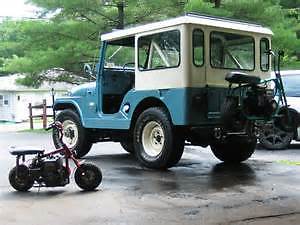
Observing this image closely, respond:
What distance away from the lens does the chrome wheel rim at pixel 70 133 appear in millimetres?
12117

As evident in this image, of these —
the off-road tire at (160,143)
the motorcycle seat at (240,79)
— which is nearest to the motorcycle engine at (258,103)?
the motorcycle seat at (240,79)

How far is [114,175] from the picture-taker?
9.43 m

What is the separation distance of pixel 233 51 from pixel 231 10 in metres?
10.9

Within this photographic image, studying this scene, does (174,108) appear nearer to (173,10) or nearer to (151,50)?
(151,50)

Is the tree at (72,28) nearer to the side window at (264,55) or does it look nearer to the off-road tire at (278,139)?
the off-road tire at (278,139)

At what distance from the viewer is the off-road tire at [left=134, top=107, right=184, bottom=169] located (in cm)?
979

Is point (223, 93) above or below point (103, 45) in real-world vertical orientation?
below

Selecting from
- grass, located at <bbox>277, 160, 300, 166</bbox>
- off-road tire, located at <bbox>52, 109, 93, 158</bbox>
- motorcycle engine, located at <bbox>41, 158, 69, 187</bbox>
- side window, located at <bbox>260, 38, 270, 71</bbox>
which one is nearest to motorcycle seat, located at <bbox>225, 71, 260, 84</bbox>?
side window, located at <bbox>260, 38, 270, 71</bbox>

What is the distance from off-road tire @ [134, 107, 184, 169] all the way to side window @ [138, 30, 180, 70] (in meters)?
0.81

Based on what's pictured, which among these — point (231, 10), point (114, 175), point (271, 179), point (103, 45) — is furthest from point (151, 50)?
point (231, 10)

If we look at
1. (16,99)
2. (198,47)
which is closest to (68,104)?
(198,47)

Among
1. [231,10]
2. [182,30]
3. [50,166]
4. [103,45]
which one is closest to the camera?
[50,166]

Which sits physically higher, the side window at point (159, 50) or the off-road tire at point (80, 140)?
the side window at point (159, 50)

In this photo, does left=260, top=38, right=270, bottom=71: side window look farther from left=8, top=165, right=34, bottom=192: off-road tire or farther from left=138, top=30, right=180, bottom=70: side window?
left=8, top=165, right=34, bottom=192: off-road tire
